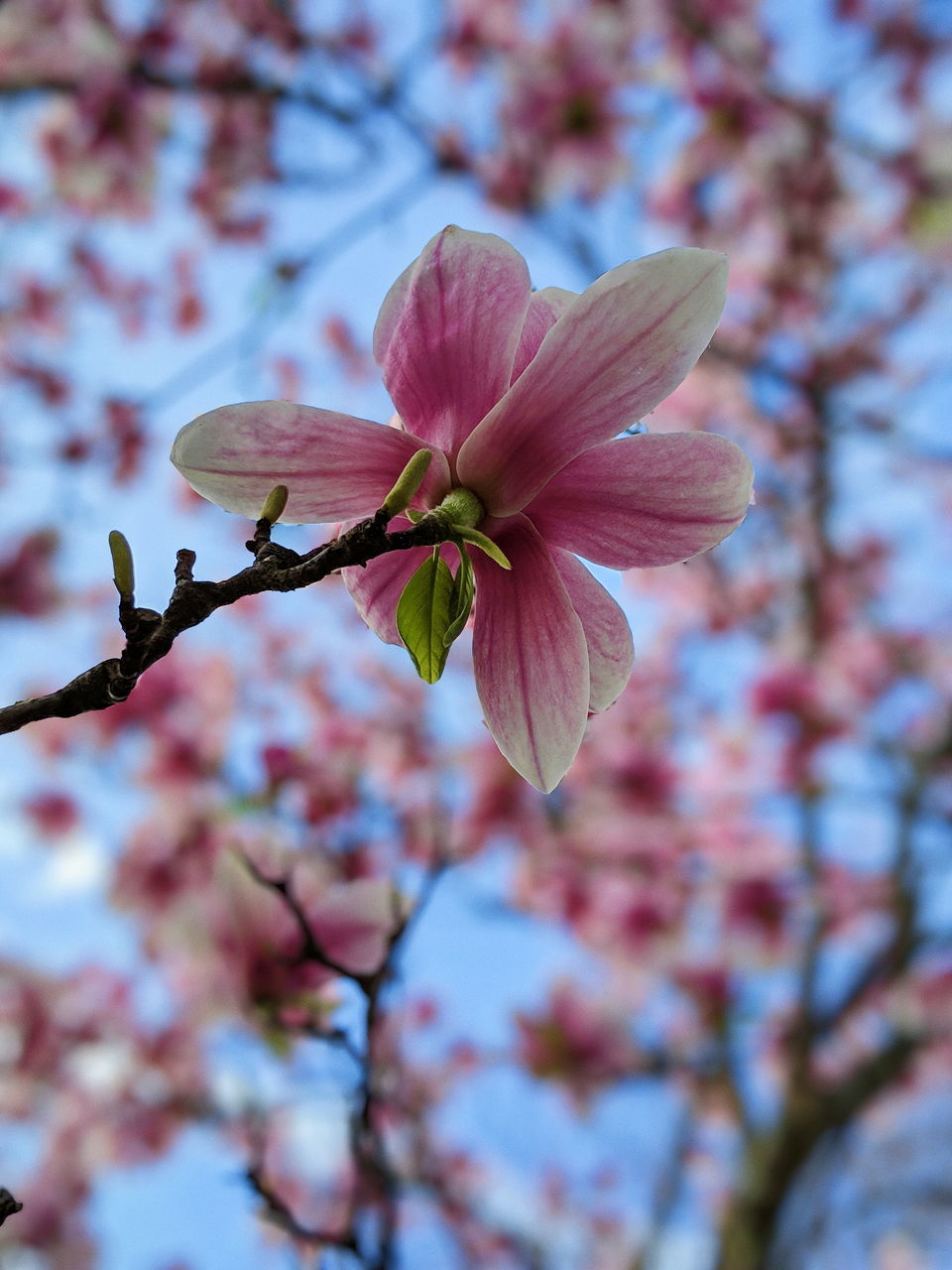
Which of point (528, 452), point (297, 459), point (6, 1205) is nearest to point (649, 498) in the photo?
point (528, 452)

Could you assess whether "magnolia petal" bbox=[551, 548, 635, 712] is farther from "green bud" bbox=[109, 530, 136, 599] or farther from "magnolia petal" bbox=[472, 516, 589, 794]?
"green bud" bbox=[109, 530, 136, 599]

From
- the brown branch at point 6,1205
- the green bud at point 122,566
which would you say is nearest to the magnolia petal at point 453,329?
the green bud at point 122,566

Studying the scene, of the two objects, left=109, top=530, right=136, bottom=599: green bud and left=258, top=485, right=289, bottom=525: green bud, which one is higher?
left=258, top=485, right=289, bottom=525: green bud

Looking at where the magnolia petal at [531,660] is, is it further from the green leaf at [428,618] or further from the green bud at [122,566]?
the green bud at [122,566]

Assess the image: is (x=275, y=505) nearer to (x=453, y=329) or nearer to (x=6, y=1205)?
(x=453, y=329)

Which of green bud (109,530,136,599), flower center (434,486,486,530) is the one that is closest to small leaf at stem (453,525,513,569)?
flower center (434,486,486,530)

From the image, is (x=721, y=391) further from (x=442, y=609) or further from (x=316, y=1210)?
(x=442, y=609)

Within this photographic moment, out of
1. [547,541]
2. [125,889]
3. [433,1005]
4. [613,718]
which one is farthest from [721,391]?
[547,541]
